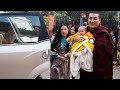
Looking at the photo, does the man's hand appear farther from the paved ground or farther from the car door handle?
the paved ground

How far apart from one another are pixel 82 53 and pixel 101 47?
0.27 m

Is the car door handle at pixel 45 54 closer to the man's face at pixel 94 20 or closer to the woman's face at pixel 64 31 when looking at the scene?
the woman's face at pixel 64 31

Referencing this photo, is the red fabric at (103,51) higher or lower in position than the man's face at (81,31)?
lower

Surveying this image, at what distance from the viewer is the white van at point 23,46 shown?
319 centimetres

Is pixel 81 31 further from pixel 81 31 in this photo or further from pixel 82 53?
pixel 82 53

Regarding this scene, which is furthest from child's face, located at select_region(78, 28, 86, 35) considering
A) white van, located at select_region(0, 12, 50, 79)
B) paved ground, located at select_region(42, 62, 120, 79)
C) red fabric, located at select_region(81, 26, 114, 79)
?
paved ground, located at select_region(42, 62, 120, 79)

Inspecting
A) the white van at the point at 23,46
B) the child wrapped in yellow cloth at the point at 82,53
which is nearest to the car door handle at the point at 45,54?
the white van at the point at 23,46

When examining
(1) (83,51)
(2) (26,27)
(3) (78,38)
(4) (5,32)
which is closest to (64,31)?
(3) (78,38)

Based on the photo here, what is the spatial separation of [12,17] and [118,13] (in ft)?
4.77

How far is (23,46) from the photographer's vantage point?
3209 millimetres

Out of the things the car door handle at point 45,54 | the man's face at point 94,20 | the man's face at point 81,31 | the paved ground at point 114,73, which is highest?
the man's face at point 94,20

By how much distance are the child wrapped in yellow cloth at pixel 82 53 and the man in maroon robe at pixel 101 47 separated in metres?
0.06

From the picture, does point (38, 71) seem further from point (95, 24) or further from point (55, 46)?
point (95, 24)
